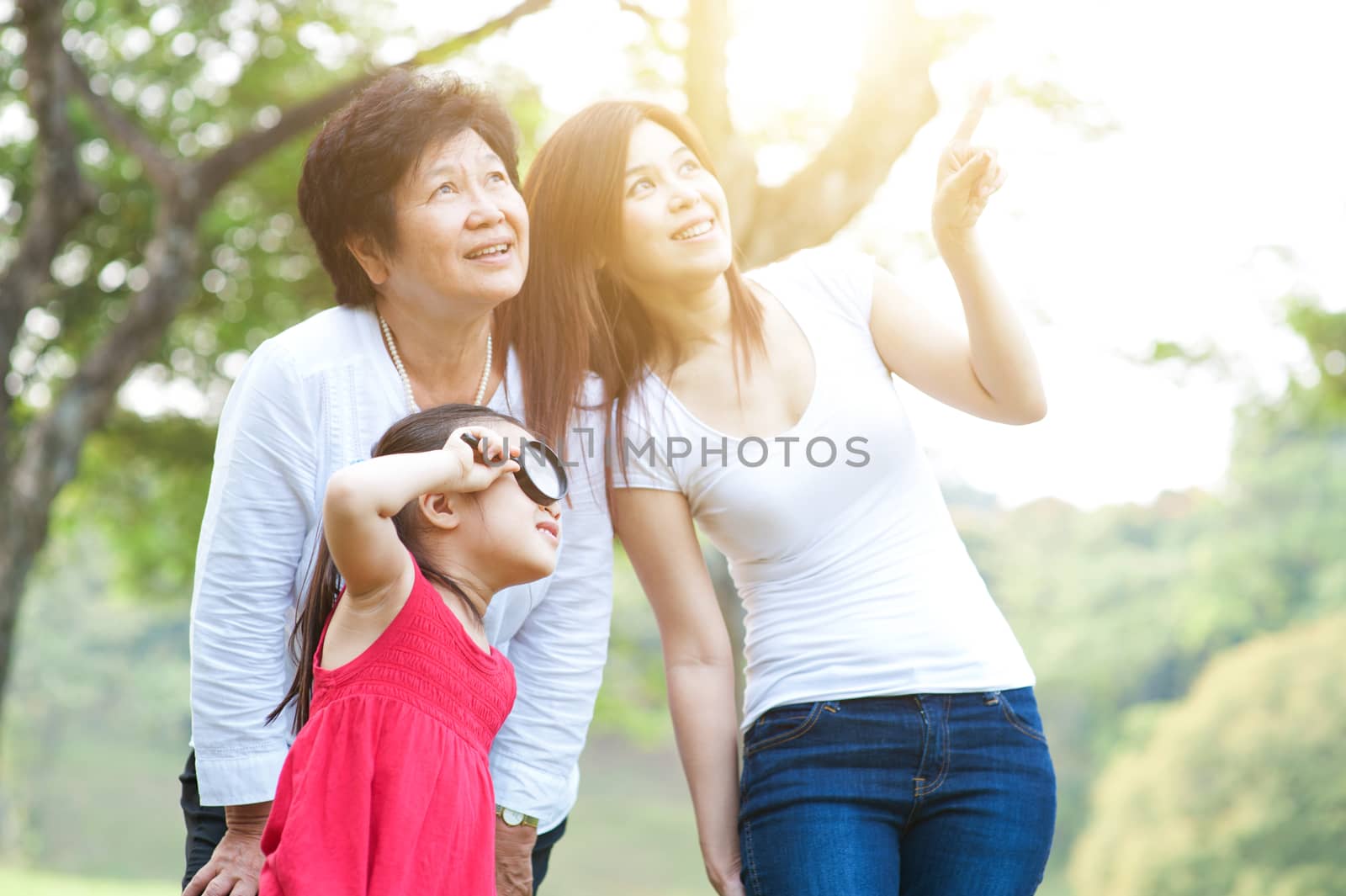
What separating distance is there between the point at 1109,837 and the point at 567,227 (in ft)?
73.7

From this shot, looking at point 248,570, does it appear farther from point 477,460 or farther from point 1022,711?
point 1022,711

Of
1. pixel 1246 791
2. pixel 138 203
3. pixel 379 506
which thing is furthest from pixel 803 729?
pixel 1246 791

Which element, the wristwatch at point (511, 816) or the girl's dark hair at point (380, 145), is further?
the wristwatch at point (511, 816)

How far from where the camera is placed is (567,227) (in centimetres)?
220

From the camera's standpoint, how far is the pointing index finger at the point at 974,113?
6.59ft

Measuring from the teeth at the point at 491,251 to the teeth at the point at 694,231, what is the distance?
1.09 ft

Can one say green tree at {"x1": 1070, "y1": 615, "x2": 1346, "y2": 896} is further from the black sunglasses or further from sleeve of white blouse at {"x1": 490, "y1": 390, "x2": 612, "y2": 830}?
the black sunglasses

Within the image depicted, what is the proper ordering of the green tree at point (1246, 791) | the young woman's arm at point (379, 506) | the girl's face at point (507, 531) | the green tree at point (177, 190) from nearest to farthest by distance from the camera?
1. the young woman's arm at point (379, 506)
2. the girl's face at point (507, 531)
3. the green tree at point (177, 190)
4. the green tree at point (1246, 791)

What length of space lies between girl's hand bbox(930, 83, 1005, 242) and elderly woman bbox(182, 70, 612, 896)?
67 cm

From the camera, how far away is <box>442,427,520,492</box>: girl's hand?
1.69 m

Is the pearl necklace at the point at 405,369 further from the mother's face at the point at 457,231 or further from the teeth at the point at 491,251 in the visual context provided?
the teeth at the point at 491,251

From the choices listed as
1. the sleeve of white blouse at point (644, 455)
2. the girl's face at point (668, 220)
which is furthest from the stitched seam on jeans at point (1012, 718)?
the girl's face at point (668, 220)

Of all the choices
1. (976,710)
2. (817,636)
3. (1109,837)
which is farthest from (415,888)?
(1109,837)

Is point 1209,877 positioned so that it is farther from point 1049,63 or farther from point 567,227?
point 567,227
